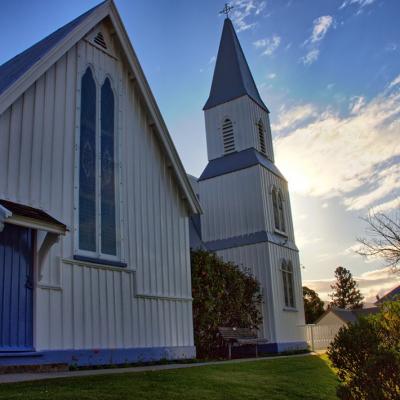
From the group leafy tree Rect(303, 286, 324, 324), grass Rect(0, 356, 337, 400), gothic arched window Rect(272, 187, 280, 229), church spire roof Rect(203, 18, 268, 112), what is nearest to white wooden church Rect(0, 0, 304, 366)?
grass Rect(0, 356, 337, 400)

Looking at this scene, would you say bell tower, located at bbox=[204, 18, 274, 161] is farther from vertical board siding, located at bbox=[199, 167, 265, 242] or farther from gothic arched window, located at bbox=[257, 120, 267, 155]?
vertical board siding, located at bbox=[199, 167, 265, 242]

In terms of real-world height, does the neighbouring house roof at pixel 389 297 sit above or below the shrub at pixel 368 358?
above

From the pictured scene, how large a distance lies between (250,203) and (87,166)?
1180 centimetres

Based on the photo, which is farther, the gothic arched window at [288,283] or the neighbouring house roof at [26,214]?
the gothic arched window at [288,283]

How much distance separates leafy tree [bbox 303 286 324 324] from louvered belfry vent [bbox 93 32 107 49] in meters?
40.6

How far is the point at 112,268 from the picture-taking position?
11.9m

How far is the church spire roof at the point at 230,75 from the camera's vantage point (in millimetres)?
25109

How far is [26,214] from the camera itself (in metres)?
9.24

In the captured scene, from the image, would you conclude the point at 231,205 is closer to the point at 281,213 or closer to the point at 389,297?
the point at 281,213

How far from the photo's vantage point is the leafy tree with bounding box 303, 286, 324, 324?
50.2 metres

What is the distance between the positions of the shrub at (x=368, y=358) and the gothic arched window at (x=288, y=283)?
13.8 meters

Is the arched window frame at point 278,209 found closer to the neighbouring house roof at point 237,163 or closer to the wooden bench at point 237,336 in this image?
the neighbouring house roof at point 237,163

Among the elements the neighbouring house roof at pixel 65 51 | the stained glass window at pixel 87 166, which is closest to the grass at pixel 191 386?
the stained glass window at pixel 87 166

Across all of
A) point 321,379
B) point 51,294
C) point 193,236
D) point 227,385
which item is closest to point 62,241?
point 51,294
